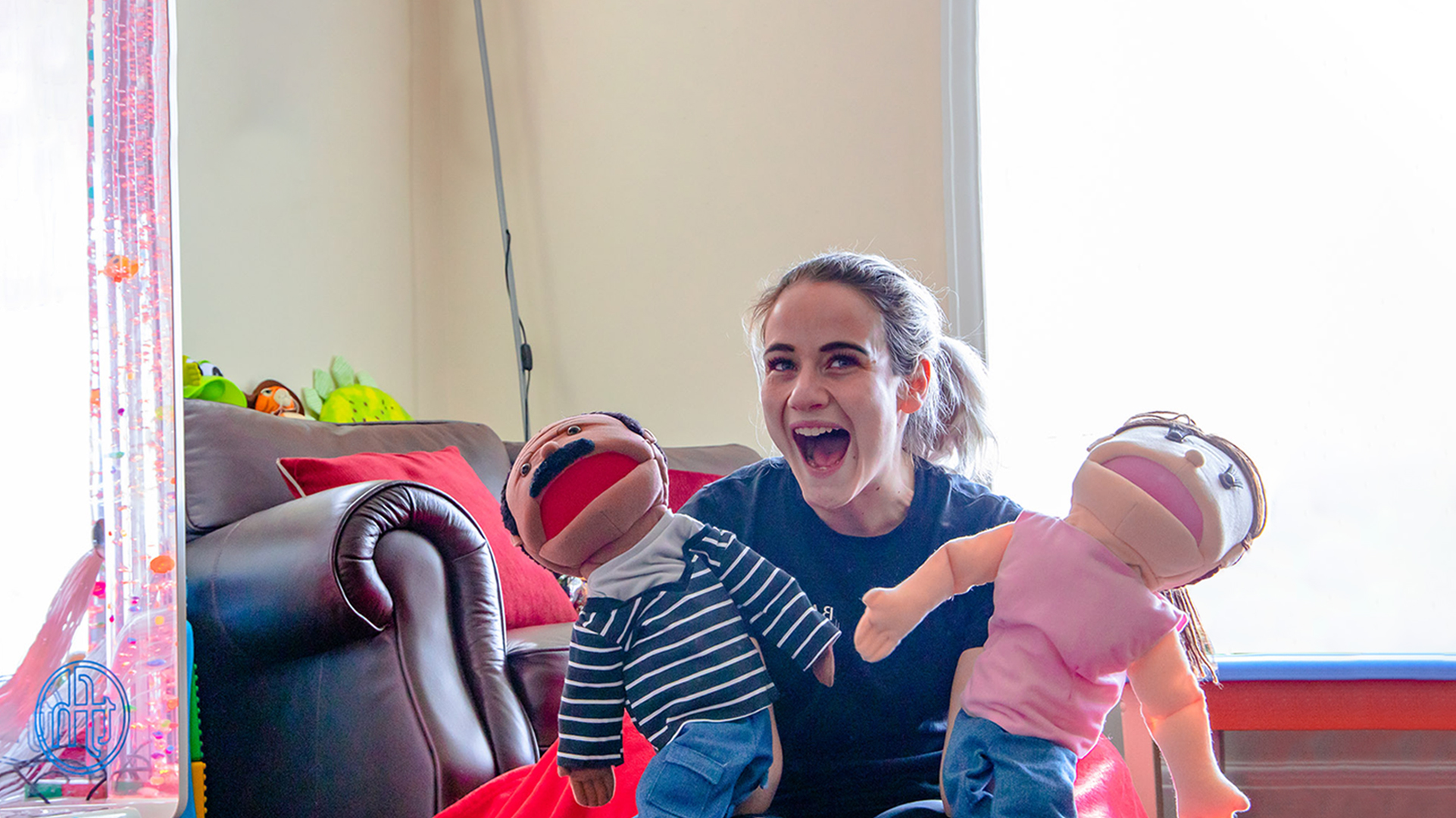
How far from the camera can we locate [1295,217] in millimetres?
2170

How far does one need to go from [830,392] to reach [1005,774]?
14.3 inches

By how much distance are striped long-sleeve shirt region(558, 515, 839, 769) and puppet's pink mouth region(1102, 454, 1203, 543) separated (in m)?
0.28

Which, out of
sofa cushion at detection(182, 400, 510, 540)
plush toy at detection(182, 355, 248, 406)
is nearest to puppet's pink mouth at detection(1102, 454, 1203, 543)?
sofa cushion at detection(182, 400, 510, 540)

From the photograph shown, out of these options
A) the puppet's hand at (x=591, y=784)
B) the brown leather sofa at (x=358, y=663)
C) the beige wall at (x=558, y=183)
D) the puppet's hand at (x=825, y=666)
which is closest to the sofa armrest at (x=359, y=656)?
the brown leather sofa at (x=358, y=663)

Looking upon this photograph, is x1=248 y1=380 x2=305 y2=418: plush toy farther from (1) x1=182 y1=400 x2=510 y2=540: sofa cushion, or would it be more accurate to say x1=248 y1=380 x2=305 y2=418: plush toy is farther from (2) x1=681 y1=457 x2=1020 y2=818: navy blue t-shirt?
(2) x1=681 y1=457 x2=1020 y2=818: navy blue t-shirt

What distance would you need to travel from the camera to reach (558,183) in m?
2.93

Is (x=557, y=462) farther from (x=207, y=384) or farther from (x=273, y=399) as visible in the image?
(x=273, y=399)

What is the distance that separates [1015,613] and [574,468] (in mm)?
378

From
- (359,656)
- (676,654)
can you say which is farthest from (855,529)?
(359,656)

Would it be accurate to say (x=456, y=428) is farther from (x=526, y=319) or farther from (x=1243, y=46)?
(x=1243, y=46)

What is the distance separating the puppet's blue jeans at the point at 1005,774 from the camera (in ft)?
2.30

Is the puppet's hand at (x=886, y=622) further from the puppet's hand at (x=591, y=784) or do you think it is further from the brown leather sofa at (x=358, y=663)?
the brown leather sofa at (x=358, y=663)

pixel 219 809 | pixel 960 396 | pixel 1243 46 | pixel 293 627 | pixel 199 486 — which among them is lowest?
pixel 219 809

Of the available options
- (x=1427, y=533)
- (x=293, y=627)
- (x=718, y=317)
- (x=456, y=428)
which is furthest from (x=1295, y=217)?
(x=293, y=627)
